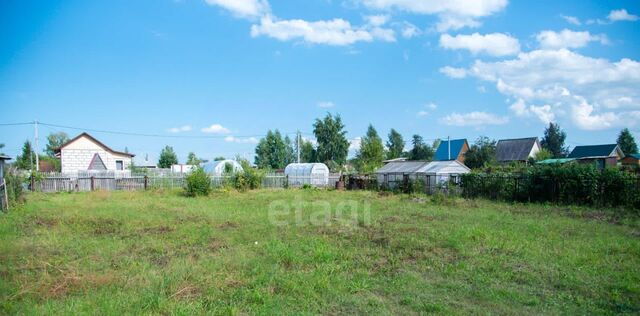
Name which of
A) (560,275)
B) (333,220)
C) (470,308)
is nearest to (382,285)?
(470,308)

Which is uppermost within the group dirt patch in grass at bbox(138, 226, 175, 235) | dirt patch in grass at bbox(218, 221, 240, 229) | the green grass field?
dirt patch in grass at bbox(138, 226, 175, 235)

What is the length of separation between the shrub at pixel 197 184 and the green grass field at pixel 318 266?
9210 mm

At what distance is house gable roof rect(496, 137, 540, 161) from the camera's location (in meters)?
45.2

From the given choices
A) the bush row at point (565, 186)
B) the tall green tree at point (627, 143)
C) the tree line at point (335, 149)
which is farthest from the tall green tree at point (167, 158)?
the tall green tree at point (627, 143)

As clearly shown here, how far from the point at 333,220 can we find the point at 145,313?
7088mm

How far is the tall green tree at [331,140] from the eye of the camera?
158 feet

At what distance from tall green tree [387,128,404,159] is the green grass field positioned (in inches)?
1743

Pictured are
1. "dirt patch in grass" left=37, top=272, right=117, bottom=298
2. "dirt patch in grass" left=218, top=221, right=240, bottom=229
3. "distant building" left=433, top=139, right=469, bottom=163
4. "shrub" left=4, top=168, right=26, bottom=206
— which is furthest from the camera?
"distant building" left=433, top=139, right=469, bottom=163

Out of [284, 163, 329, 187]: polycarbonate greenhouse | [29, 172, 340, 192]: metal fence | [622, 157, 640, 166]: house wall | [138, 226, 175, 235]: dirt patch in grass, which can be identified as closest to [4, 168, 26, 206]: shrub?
[29, 172, 340, 192]: metal fence

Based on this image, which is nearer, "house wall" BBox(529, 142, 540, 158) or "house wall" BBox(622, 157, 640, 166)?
"house wall" BBox(622, 157, 640, 166)

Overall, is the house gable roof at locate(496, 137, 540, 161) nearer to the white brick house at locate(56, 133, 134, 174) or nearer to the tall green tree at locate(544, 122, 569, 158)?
the tall green tree at locate(544, 122, 569, 158)

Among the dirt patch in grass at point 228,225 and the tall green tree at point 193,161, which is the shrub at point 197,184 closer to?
the tall green tree at point 193,161

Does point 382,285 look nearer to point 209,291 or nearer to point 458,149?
point 209,291

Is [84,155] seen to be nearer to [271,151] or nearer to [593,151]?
[271,151]
